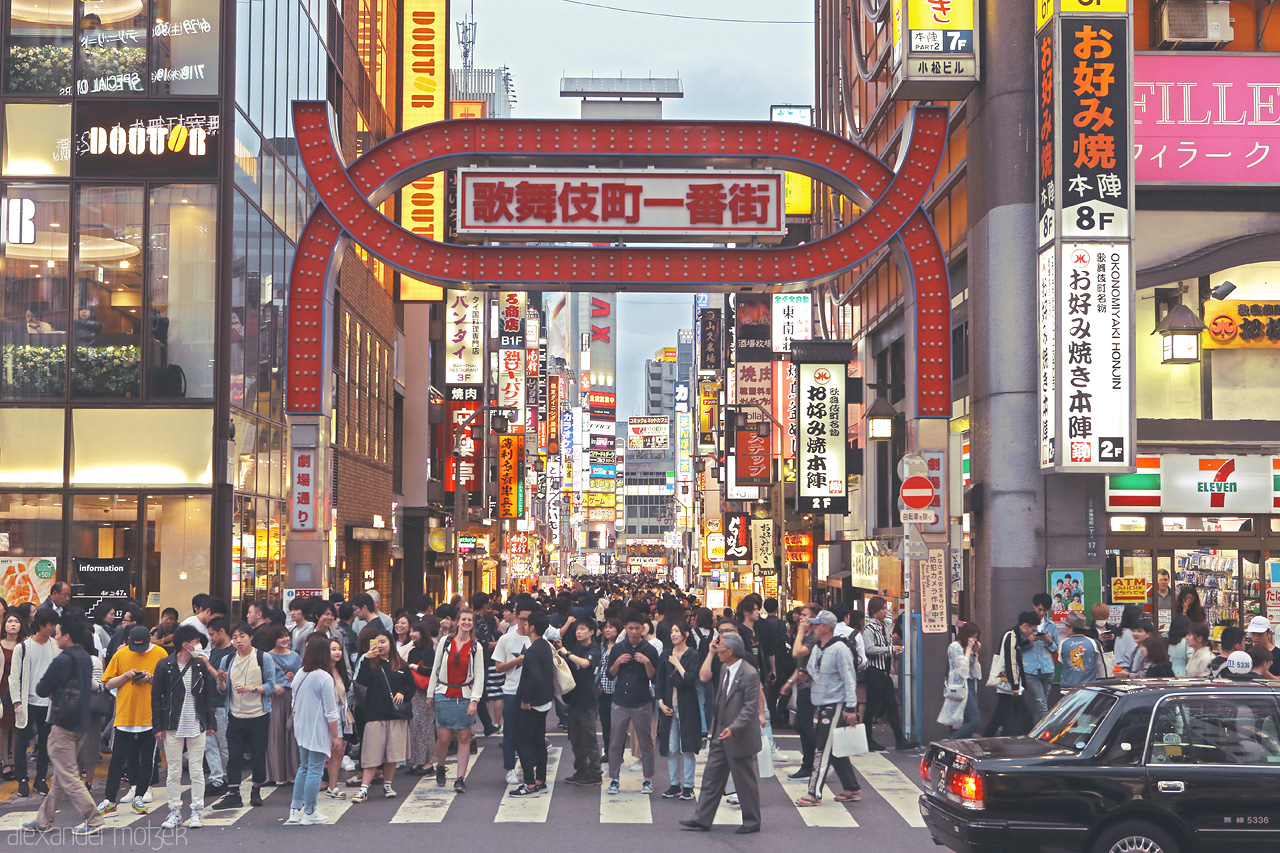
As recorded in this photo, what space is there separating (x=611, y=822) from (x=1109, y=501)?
1111cm

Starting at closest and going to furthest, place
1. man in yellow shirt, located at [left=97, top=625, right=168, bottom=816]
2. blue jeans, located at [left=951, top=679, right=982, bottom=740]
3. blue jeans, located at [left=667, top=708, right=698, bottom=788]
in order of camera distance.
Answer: man in yellow shirt, located at [left=97, top=625, right=168, bottom=816], blue jeans, located at [left=667, top=708, right=698, bottom=788], blue jeans, located at [left=951, top=679, right=982, bottom=740]

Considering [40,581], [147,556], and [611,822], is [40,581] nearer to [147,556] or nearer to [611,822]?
[147,556]

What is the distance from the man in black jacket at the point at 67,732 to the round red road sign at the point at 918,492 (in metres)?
10.7

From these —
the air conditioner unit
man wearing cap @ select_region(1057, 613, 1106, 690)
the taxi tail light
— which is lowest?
the taxi tail light

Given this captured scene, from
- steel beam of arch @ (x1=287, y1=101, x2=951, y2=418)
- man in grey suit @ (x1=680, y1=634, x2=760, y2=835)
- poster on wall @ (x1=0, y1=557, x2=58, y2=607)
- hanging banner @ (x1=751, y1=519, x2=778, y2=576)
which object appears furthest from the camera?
hanging banner @ (x1=751, y1=519, x2=778, y2=576)

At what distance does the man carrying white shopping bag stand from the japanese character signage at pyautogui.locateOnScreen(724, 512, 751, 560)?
34.0m

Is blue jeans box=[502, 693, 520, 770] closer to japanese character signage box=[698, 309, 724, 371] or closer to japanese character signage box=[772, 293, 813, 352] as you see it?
japanese character signage box=[772, 293, 813, 352]

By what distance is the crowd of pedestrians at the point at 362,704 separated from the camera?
1198cm

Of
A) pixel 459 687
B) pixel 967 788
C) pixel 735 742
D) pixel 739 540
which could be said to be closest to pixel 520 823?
pixel 735 742

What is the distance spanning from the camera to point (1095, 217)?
1761cm

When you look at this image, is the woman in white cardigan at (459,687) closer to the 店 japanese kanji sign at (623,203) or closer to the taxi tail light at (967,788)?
the taxi tail light at (967,788)

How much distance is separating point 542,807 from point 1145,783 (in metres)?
6.06

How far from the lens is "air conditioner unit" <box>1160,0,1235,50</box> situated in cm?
1974

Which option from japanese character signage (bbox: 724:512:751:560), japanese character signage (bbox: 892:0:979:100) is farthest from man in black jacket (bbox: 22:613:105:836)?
japanese character signage (bbox: 724:512:751:560)
